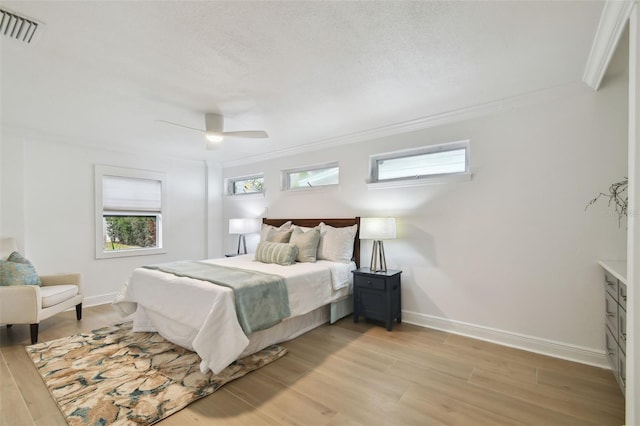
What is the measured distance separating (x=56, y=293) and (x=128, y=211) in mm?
1835

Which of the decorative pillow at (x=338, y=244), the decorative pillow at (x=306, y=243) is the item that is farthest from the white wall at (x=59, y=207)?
the decorative pillow at (x=338, y=244)

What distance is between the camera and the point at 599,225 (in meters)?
2.49

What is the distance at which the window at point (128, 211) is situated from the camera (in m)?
4.49

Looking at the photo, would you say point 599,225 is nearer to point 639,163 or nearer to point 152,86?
point 639,163

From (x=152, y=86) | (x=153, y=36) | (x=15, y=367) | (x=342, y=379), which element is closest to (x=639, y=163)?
(x=342, y=379)

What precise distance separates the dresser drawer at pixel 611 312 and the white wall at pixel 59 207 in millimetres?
5888

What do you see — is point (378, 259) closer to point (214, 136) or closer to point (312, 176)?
point (312, 176)

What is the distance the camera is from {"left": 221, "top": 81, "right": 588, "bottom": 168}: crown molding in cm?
265

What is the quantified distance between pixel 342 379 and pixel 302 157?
10.9 feet

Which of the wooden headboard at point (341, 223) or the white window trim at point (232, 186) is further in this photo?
the white window trim at point (232, 186)

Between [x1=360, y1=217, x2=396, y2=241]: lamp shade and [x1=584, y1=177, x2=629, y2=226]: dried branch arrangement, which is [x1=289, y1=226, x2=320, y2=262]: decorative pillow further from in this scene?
[x1=584, y1=177, x2=629, y2=226]: dried branch arrangement

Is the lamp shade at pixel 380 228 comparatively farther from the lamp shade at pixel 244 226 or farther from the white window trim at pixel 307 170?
the lamp shade at pixel 244 226

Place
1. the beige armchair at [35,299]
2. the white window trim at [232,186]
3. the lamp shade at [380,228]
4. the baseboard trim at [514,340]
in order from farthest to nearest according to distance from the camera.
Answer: the white window trim at [232,186] → the lamp shade at [380,228] → the beige armchair at [35,299] → the baseboard trim at [514,340]

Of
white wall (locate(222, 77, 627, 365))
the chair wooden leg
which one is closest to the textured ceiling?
white wall (locate(222, 77, 627, 365))
